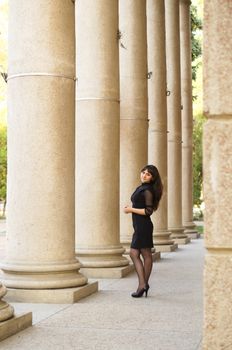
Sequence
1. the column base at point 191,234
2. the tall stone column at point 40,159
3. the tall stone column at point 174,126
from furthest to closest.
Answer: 1. the column base at point 191,234
2. the tall stone column at point 174,126
3. the tall stone column at point 40,159

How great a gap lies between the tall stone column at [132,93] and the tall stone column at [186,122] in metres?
31.4

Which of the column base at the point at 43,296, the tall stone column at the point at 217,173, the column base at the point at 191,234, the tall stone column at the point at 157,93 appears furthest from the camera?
the column base at the point at 191,234

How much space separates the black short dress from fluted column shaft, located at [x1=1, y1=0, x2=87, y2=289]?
3192 millimetres

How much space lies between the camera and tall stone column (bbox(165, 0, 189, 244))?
6494cm

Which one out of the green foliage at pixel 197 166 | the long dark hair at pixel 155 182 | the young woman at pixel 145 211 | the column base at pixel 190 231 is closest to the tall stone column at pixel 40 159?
the young woman at pixel 145 211

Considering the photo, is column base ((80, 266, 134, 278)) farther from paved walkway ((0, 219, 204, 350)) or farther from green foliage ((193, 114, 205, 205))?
green foliage ((193, 114, 205, 205))

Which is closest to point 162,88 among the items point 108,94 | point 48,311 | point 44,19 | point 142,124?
point 142,124

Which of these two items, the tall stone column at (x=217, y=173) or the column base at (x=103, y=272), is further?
the column base at (x=103, y=272)

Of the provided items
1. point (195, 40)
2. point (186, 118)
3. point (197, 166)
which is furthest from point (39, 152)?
point (197, 166)

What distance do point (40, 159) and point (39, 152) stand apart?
0.28 meters

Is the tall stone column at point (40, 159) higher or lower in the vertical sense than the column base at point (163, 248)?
higher

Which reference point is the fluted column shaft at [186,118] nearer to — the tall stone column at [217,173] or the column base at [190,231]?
the column base at [190,231]

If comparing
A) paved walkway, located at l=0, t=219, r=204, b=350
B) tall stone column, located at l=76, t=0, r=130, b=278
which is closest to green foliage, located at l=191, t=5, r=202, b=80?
tall stone column, located at l=76, t=0, r=130, b=278

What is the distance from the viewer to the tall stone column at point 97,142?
3481cm
